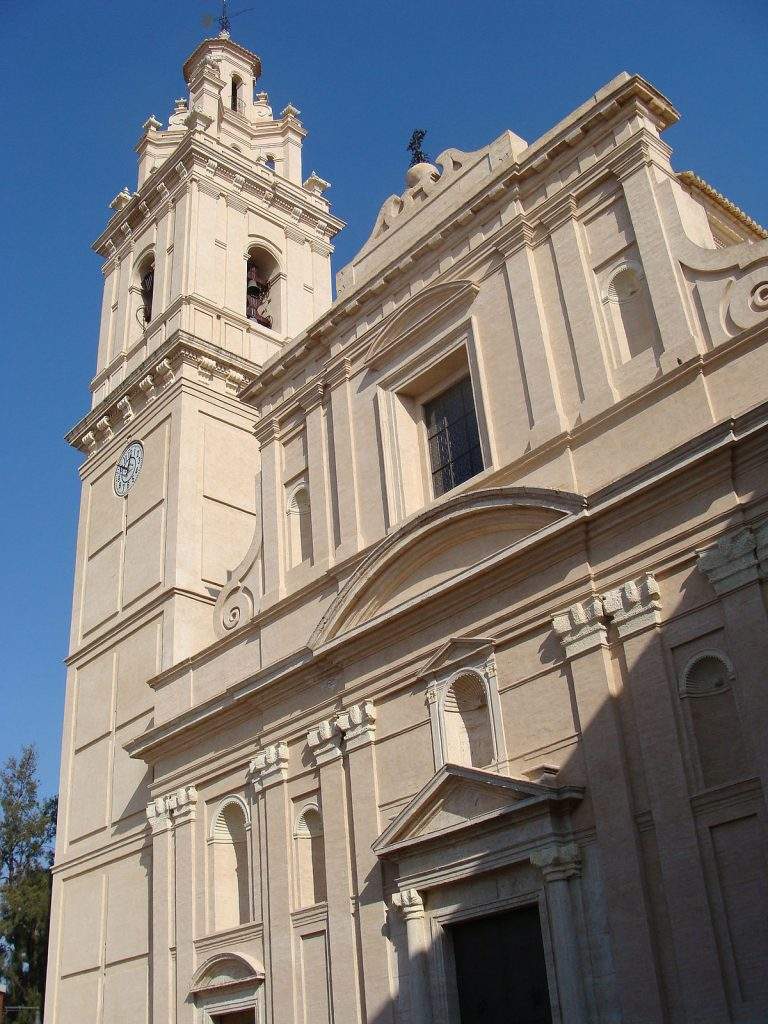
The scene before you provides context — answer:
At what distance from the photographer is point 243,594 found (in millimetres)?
17016

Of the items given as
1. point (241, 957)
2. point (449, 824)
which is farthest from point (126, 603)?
point (449, 824)

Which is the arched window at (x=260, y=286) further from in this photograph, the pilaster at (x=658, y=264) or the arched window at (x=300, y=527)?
the pilaster at (x=658, y=264)

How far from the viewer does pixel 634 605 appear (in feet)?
36.9

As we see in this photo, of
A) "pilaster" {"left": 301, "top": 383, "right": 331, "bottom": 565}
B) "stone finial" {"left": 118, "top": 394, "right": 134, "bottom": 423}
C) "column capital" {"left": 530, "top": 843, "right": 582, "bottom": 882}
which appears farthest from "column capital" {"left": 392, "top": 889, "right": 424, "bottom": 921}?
"stone finial" {"left": 118, "top": 394, "right": 134, "bottom": 423}

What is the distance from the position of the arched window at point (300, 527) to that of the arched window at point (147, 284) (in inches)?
381

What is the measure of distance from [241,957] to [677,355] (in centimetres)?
875

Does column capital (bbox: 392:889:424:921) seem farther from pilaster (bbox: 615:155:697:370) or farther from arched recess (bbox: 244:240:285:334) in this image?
arched recess (bbox: 244:240:285:334)

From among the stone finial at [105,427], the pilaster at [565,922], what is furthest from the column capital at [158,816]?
the stone finial at [105,427]

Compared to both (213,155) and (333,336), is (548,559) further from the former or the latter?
(213,155)

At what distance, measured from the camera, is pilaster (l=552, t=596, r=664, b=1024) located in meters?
10.1

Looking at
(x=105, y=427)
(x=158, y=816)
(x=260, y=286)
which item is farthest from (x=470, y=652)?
(x=260, y=286)

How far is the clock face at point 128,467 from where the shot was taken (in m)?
21.7

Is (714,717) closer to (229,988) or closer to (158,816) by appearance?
(229,988)

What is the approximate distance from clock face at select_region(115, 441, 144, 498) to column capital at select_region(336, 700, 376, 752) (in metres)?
9.17
